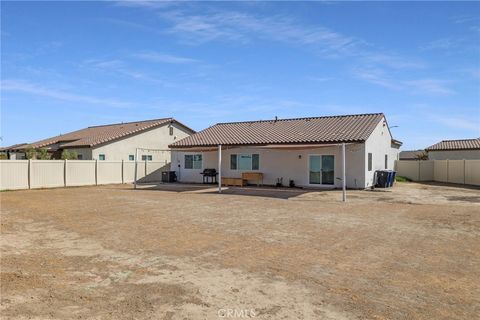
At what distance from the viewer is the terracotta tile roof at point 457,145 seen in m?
35.2

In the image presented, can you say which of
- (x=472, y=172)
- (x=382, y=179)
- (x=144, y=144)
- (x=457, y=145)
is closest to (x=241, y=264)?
(x=382, y=179)

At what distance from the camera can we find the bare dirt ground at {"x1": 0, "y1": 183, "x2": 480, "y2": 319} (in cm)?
479

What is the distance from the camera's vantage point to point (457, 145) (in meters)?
36.5

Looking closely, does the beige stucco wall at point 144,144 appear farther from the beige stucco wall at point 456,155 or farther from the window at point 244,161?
Result: the beige stucco wall at point 456,155

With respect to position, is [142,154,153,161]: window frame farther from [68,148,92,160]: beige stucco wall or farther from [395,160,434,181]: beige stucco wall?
[395,160,434,181]: beige stucco wall

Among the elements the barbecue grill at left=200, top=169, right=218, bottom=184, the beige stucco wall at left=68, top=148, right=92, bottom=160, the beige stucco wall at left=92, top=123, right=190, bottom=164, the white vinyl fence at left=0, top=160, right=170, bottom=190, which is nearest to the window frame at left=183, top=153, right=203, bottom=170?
the barbecue grill at left=200, top=169, right=218, bottom=184

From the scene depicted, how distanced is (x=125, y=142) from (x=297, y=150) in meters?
16.3

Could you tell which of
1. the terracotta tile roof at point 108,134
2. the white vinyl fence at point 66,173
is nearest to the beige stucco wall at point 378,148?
the white vinyl fence at point 66,173

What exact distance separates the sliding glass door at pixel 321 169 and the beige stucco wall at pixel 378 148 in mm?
1915

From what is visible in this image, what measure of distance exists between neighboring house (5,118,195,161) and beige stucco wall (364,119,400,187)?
18.3 meters

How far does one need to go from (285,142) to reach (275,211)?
10.3 metres

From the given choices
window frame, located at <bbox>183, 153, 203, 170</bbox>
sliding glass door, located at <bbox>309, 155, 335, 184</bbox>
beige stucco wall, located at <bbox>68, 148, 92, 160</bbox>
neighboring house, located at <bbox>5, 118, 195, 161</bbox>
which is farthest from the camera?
neighboring house, located at <bbox>5, 118, 195, 161</bbox>

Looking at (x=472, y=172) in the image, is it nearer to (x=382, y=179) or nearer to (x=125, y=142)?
(x=382, y=179)

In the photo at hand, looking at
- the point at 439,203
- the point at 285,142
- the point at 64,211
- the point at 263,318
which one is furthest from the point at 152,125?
the point at 263,318
